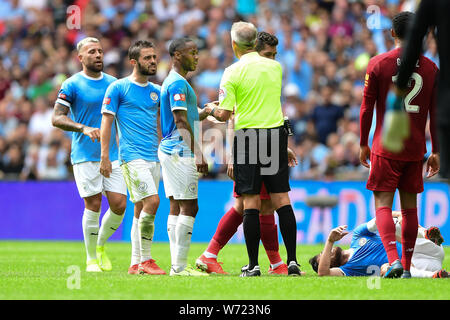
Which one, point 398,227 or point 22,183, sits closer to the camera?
point 398,227

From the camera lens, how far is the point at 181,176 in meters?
8.38

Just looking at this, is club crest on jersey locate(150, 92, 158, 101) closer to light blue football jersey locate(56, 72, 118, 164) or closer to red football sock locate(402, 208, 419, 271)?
light blue football jersey locate(56, 72, 118, 164)

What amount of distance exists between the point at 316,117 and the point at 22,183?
6.10m

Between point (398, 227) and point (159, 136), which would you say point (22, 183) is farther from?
point (398, 227)

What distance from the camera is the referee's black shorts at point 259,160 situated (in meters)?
8.15

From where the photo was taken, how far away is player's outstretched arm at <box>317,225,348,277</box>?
8.41 m

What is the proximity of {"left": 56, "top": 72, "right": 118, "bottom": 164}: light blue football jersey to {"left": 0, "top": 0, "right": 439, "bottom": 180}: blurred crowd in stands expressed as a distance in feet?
20.9

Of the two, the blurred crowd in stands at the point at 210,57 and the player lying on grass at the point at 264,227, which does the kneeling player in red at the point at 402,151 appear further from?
the blurred crowd in stands at the point at 210,57

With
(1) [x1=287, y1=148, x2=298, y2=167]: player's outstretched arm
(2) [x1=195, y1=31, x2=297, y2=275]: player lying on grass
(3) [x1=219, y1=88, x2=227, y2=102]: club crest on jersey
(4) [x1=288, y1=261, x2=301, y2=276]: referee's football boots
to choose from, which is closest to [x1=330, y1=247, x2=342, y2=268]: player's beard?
(2) [x1=195, y1=31, x2=297, y2=275]: player lying on grass

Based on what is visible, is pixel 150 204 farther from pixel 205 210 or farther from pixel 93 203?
pixel 205 210

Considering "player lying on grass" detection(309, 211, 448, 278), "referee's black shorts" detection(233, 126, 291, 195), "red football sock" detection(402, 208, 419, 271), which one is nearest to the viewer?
"red football sock" detection(402, 208, 419, 271)

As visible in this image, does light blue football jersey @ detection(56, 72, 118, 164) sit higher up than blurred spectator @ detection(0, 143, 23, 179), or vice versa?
light blue football jersey @ detection(56, 72, 118, 164)

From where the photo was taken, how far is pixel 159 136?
935cm

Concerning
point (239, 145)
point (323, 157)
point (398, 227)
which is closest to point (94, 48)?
point (239, 145)
